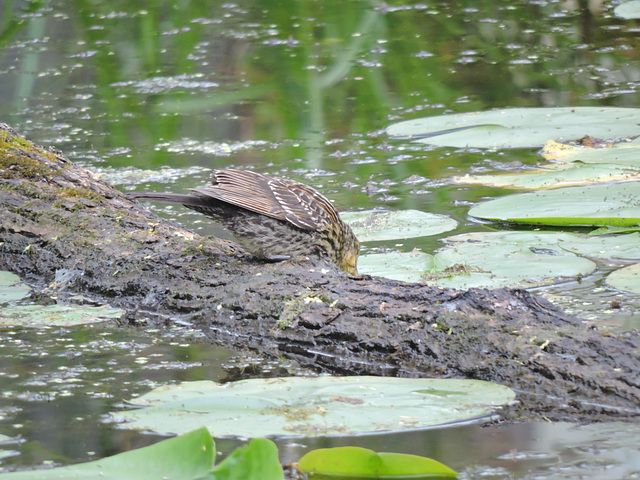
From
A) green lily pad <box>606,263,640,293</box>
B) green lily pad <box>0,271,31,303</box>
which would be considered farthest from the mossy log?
green lily pad <box>606,263,640,293</box>

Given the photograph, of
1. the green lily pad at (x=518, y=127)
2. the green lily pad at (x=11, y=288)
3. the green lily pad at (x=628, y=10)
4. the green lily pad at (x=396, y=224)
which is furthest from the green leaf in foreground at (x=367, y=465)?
the green lily pad at (x=628, y=10)

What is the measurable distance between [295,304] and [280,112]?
202 inches

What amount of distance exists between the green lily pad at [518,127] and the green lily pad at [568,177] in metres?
0.88

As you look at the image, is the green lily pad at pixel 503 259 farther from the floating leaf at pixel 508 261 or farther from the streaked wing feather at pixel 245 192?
the streaked wing feather at pixel 245 192

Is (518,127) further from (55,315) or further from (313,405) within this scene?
(313,405)

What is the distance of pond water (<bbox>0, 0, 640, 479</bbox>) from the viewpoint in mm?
3020

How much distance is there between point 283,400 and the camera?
121 inches

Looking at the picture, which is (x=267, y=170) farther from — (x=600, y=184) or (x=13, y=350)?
(x=13, y=350)

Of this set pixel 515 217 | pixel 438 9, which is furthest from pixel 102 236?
pixel 438 9

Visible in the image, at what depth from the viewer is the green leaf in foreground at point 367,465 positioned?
8.21ft

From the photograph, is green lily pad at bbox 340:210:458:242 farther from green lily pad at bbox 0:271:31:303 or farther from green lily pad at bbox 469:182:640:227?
green lily pad at bbox 0:271:31:303

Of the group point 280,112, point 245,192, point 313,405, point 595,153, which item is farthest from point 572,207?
point 280,112

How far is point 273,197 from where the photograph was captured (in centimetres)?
471

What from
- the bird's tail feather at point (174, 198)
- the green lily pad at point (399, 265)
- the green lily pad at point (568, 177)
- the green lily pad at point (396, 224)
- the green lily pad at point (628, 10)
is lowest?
the green lily pad at point (399, 265)
